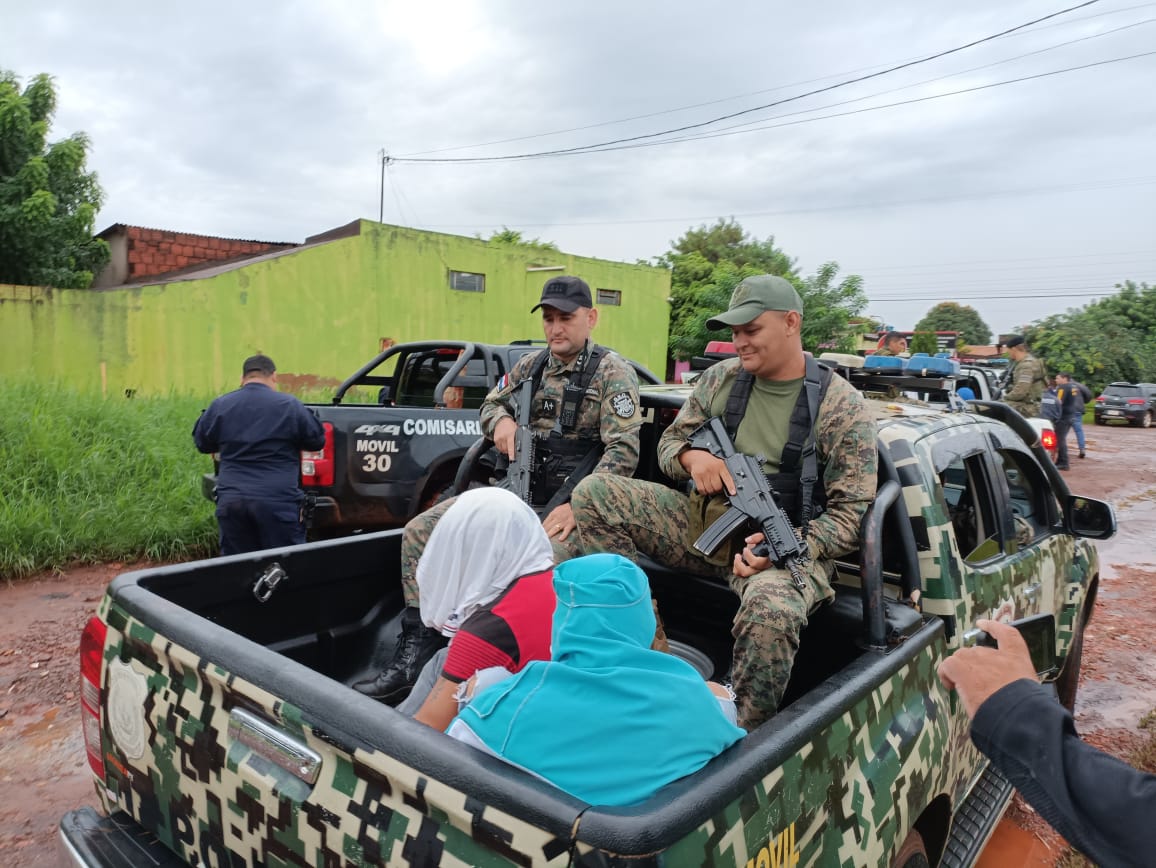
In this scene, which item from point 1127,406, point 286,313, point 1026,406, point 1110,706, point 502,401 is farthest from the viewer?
point 1127,406

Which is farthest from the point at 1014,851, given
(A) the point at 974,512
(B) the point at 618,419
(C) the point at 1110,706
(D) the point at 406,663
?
(D) the point at 406,663

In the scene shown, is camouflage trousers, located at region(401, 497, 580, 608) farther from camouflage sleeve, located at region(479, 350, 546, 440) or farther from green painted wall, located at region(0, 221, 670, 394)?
green painted wall, located at region(0, 221, 670, 394)

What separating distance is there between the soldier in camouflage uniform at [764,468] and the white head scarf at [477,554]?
25.9 inches

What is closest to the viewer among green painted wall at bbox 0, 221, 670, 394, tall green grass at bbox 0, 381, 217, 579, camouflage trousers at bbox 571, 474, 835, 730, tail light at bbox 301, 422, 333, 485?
camouflage trousers at bbox 571, 474, 835, 730

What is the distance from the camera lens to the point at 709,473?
2533 millimetres

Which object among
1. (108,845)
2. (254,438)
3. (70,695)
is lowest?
(70,695)

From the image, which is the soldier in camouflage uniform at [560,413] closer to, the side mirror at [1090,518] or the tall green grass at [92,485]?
the side mirror at [1090,518]

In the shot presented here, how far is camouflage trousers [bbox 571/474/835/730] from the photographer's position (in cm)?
209

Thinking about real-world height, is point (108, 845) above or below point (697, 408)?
below

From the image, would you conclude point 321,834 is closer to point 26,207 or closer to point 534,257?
Answer: point 26,207

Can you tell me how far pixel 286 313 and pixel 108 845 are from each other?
48.7 feet

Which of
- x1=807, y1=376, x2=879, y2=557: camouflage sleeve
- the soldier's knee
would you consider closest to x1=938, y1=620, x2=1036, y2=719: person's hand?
x1=807, y1=376, x2=879, y2=557: camouflage sleeve

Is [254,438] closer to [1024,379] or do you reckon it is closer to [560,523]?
[560,523]

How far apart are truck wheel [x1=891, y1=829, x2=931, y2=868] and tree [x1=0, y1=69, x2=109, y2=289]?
1628cm
